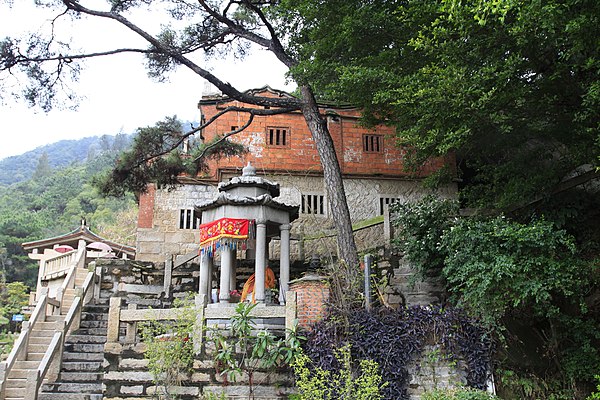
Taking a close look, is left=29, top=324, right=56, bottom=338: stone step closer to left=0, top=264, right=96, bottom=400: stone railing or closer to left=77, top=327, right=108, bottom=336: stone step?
left=0, top=264, right=96, bottom=400: stone railing

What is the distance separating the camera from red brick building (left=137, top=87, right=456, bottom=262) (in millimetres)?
16719

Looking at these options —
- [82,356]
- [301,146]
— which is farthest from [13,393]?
[301,146]

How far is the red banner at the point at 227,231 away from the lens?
10742 mm

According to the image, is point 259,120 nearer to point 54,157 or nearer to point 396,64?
point 396,64

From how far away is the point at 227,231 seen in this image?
10.8m

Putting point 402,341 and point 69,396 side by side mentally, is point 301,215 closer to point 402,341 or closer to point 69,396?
point 69,396

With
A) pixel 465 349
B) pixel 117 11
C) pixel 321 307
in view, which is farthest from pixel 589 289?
pixel 117 11

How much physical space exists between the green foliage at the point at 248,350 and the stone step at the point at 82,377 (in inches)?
140

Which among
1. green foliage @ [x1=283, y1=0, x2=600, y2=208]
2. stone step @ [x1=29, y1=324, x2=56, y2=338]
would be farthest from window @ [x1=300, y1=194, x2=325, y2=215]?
stone step @ [x1=29, y1=324, x2=56, y2=338]

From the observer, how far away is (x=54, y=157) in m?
110

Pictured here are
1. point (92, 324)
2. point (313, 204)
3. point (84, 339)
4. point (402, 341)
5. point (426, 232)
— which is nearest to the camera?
point (402, 341)

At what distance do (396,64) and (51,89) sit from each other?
8441 millimetres

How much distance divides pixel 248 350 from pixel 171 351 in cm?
114

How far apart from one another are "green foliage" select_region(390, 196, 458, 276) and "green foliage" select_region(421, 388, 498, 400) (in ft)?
10.4
